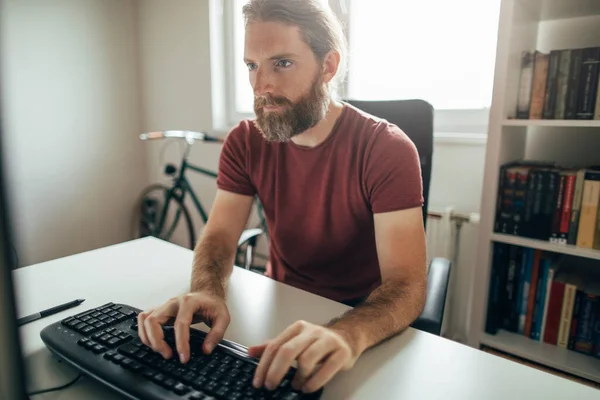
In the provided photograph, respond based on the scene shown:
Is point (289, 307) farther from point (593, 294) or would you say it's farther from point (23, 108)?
point (23, 108)

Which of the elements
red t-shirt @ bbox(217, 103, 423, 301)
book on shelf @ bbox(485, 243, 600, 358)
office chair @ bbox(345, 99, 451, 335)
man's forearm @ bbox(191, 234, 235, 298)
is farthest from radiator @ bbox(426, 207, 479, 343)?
man's forearm @ bbox(191, 234, 235, 298)

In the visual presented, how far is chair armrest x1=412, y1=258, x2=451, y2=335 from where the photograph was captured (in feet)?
2.48

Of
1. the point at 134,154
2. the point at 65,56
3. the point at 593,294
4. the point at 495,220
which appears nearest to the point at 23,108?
the point at 65,56

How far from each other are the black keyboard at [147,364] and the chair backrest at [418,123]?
68 cm

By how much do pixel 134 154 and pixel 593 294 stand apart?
2702 millimetres

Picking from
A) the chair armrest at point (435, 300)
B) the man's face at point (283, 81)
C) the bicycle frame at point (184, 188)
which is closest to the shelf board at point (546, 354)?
the chair armrest at point (435, 300)

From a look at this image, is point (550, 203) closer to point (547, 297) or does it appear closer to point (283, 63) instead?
point (547, 297)

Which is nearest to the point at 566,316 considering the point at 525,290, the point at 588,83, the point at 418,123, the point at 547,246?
the point at 525,290

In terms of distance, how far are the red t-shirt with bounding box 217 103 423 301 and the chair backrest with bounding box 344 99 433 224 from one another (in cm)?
10

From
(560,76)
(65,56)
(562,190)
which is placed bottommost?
(562,190)

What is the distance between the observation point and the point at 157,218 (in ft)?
9.63

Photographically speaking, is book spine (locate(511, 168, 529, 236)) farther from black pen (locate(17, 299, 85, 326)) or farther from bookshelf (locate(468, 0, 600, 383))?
black pen (locate(17, 299, 85, 326))

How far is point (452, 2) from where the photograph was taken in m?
1.70

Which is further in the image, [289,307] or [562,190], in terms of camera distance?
[562,190]
